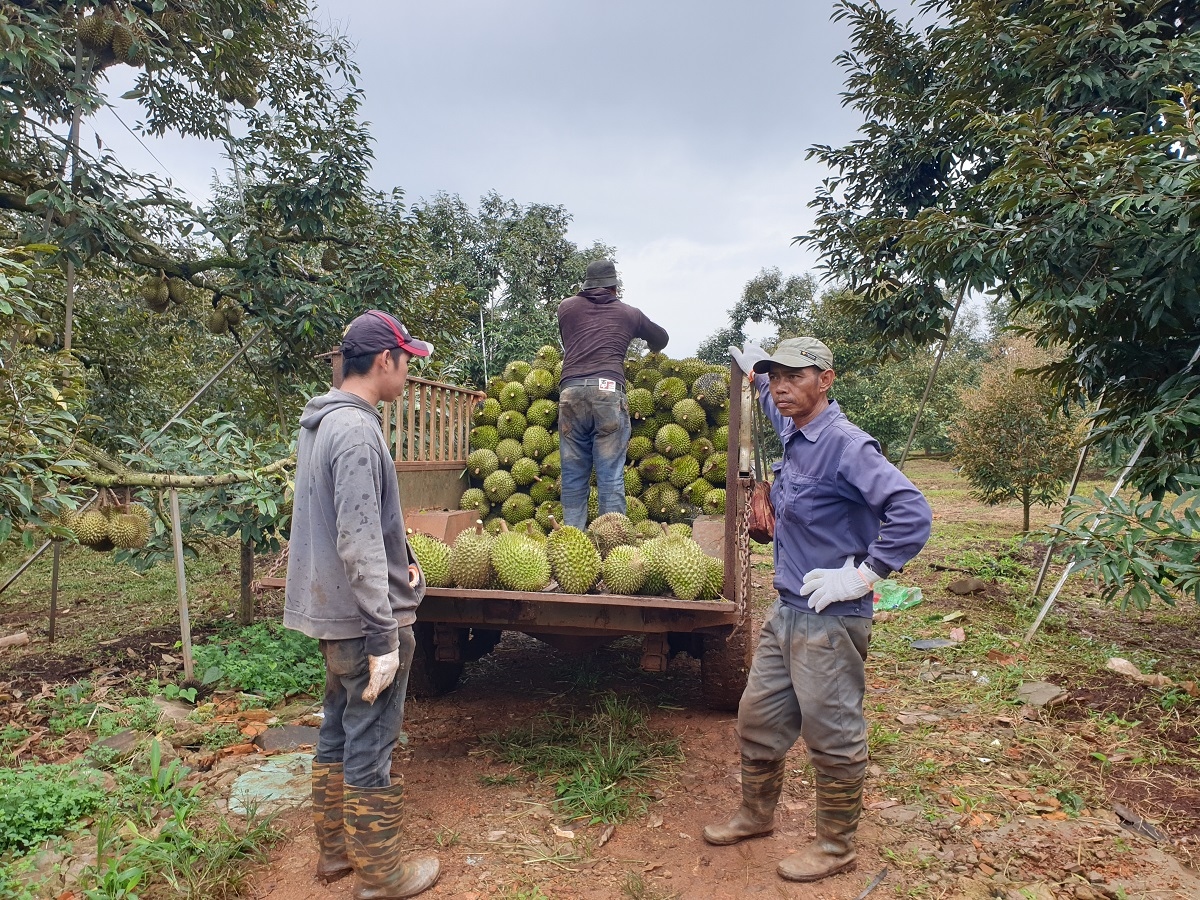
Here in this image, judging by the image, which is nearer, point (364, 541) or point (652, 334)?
point (364, 541)

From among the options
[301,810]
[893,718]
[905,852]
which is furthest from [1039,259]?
[301,810]

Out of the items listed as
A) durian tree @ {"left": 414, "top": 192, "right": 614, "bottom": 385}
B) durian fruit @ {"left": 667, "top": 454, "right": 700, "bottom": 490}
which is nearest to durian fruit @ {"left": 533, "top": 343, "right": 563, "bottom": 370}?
durian fruit @ {"left": 667, "top": 454, "right": 700, "bottom": 490}

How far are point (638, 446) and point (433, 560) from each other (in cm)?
231

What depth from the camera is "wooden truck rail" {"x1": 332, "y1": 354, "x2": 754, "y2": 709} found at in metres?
2.98

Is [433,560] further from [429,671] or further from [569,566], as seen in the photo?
[429,671]

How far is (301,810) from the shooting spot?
299 centimetres

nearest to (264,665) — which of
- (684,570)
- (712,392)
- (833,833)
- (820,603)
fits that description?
(684,570)

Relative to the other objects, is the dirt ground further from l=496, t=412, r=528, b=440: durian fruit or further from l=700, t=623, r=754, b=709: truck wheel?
l=496, t=412, r=528, b=440: durian fruit

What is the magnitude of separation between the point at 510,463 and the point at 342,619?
2.84 metres

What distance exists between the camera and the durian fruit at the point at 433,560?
10.4ft

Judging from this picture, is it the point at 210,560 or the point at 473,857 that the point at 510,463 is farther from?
the point at 210,560

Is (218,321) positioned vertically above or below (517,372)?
above

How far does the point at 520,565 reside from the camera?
122 inches

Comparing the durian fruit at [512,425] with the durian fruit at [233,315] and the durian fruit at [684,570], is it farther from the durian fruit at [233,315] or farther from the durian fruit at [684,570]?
the durian fruit at [233,315]
